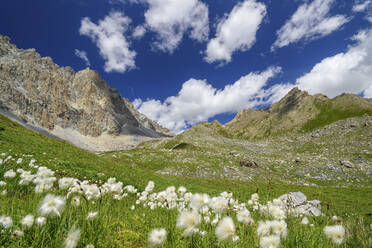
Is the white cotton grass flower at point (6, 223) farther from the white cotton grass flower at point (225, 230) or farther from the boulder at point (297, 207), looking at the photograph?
the boulder at point (297, 207)

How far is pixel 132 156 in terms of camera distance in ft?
193

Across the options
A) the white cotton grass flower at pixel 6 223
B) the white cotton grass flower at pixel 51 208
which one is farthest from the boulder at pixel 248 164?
the white cotton grass flower at pixel 6 223

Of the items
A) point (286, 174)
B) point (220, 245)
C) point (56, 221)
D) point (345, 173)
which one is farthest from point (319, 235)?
point (345, 173)

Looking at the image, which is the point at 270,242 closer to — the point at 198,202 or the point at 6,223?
the point at 198,202

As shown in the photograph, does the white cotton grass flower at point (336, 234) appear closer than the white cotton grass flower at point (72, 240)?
No

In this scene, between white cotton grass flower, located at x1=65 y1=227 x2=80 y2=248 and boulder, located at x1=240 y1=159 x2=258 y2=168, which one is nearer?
white cotton grass flower, located at x1=65 y1=227 x2=80 y2=248

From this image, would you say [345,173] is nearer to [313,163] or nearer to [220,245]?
[313,163]

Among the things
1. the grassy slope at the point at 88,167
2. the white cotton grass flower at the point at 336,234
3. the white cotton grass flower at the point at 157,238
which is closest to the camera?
the white cotton grass flower at the point at 157,238

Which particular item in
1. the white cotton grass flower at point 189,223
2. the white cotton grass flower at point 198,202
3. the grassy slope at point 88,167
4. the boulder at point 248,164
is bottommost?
the grassy slope at point 88,167

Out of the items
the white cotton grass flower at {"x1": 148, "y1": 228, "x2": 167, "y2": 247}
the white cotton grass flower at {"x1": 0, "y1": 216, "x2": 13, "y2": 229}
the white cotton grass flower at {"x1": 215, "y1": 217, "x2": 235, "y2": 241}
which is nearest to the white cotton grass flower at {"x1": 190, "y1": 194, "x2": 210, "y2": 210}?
the white cotton grass flower at {"x1": 215, "y1": 217, "x2": 235, "y2": 241}

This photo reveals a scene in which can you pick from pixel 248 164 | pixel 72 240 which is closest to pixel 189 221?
pixel 72 240

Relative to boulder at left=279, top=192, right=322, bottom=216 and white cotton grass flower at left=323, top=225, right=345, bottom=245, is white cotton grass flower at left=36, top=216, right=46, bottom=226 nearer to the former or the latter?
white cotton grass flower at left=323, top=225, right=345, bottom=245

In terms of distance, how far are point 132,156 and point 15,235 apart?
5942cm

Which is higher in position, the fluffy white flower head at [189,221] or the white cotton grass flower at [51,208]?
the fluffy white flower head at [189,221]
